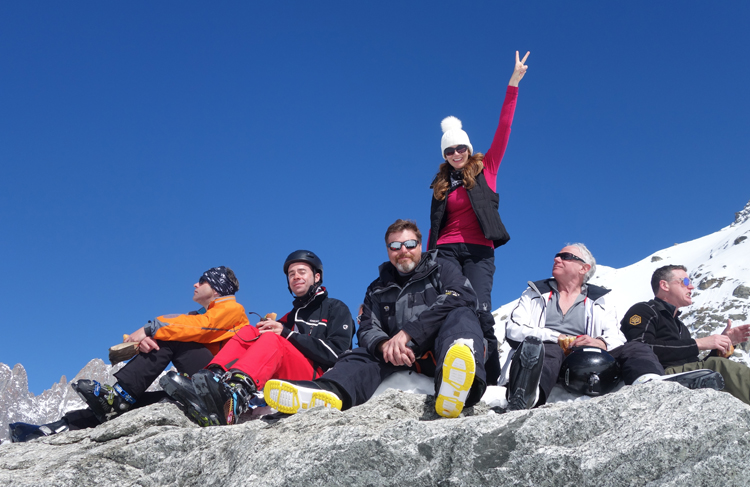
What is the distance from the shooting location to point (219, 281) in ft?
23.5

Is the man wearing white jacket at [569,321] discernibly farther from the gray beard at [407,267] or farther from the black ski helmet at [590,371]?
the gray beard at [407,267]

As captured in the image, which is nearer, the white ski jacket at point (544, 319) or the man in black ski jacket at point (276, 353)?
the man in black ski jacket at point (276, 353)

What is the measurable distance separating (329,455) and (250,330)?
2756 millimetres

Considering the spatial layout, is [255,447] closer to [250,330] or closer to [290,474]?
[290,474]

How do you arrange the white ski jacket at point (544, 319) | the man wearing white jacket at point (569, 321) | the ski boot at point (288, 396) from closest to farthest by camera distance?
the ski boot at point (288, 396) < the man wearing white jacket at point (569, 321) < the white ski jacket at point (544, 319)

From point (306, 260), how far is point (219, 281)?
1.22 m

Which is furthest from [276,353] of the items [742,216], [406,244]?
[742,216]

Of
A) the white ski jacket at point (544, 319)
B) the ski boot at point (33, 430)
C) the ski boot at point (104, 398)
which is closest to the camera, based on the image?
the white ski jacket at point (544, 319)

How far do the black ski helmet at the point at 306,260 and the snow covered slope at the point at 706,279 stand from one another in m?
56.3

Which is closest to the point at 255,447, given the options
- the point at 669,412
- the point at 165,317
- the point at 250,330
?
the point at 250,330

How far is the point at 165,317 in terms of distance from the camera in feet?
21.8

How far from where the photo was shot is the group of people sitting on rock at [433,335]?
4801mm

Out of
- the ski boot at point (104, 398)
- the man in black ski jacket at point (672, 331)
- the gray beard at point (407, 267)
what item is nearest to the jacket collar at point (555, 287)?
the man in black ski jacket at point (672, 331)

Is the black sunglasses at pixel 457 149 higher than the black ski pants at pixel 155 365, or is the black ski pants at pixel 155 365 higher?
the black sunglasses at pixel 457 149
